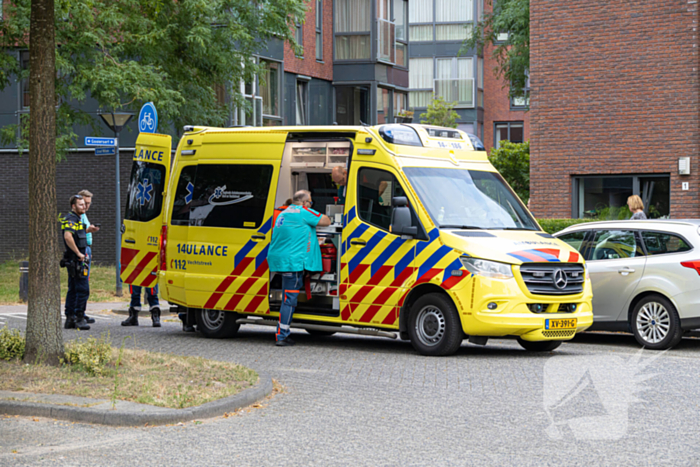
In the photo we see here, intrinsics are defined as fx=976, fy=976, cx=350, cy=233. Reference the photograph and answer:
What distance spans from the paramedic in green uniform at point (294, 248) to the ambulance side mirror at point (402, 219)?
3.99 feet

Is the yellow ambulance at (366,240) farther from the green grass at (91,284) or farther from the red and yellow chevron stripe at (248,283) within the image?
the green grass at (91,284)

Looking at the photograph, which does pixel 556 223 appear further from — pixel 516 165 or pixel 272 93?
pixel 516 165

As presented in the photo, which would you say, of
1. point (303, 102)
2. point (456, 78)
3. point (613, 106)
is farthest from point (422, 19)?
point (613, 106)

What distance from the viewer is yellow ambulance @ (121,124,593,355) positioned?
10594mm

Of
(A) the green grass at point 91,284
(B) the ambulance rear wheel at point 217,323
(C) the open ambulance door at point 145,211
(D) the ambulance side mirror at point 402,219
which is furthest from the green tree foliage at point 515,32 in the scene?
(D) the ambulance side mirror at point 402,219

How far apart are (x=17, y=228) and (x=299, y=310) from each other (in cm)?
1797

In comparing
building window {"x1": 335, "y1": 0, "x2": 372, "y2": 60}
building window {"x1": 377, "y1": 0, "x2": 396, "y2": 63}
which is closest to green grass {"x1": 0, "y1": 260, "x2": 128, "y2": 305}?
building window {"x1": 335, "y1": 0, "x2": 372, "y2": 60}

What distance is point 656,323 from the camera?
467 inches

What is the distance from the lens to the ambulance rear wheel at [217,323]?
13.0 metres

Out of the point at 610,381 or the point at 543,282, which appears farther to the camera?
the point at 543,282

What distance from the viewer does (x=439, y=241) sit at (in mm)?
10773

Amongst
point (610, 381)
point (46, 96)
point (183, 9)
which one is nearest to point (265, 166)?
point (46, 96)

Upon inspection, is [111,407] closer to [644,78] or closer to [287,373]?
[287,373]

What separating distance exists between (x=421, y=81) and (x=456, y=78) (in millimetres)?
1971
